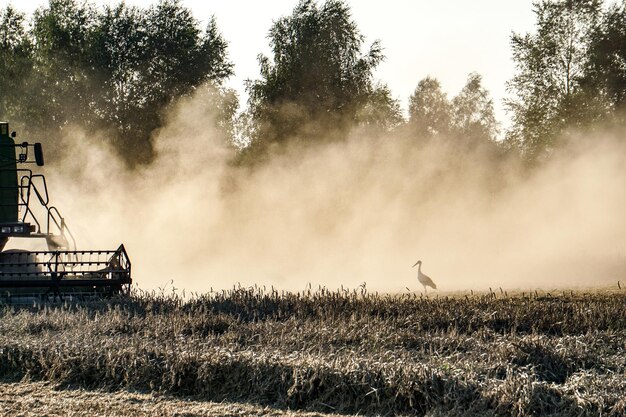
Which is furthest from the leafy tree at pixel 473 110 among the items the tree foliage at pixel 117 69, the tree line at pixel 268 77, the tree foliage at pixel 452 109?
the tree foliage at pixel 117 69

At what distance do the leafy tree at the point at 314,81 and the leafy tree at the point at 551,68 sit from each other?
20.4ft

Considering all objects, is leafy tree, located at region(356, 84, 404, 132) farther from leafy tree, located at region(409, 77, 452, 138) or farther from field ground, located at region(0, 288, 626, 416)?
field ground, located at region(0, 288, 626, 416)

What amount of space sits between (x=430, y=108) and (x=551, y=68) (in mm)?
24848

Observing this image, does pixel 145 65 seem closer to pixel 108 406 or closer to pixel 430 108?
pixel 430 108

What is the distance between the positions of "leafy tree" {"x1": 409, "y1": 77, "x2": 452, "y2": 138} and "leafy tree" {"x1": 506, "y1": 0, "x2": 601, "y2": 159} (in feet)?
68.2

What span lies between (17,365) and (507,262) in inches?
771

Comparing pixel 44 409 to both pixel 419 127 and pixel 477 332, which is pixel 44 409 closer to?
pixel 477 332

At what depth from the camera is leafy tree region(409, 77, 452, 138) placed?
202ft

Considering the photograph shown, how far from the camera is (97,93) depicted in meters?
40.9

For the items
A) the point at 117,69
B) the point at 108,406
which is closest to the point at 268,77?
the point at 117,69

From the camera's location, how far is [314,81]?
38.5 meters

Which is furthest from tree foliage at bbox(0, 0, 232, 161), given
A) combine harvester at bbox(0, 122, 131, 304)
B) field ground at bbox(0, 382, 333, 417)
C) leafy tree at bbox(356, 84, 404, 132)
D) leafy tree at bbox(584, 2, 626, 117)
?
field ground at bbox(0, 382, 333, 417)

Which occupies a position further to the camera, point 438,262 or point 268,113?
point 268,113

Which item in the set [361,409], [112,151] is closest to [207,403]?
[361,409]
